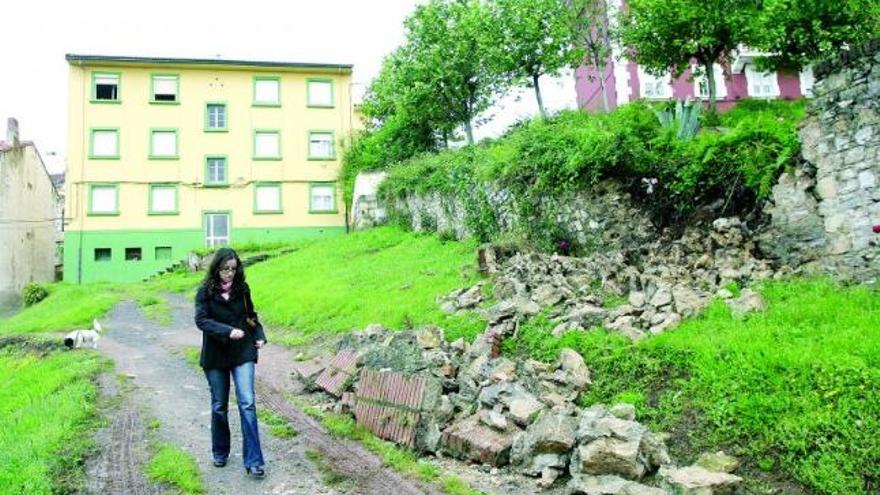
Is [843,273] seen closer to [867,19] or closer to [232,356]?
[232,356]

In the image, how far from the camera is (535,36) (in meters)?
20.9

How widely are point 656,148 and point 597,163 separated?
1101 millimetres

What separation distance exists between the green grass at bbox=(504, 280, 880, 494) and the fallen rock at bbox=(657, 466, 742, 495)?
426mm

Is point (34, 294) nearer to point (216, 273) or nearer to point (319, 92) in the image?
point (319, 92)

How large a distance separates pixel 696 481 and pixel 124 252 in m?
31.2

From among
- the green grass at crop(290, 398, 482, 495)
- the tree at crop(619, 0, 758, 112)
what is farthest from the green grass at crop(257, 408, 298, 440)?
the tree at crop(619, 0, 758, 112)

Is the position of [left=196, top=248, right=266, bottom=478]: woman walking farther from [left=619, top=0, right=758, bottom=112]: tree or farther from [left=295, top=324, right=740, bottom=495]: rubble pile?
[left=619, top=0, right=758, bottom=112]: tree

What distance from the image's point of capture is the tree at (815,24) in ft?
48.2

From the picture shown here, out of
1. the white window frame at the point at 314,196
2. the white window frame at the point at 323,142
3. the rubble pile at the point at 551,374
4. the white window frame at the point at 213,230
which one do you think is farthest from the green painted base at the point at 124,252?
the rubble pile at the point at 551,374

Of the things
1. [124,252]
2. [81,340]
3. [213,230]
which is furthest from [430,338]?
[124,252]

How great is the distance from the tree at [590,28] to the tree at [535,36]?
0.80ft

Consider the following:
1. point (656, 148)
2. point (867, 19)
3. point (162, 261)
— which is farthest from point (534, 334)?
point (162, 261)

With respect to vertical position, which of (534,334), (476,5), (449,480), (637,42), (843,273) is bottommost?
(449,480)

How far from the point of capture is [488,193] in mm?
16375
